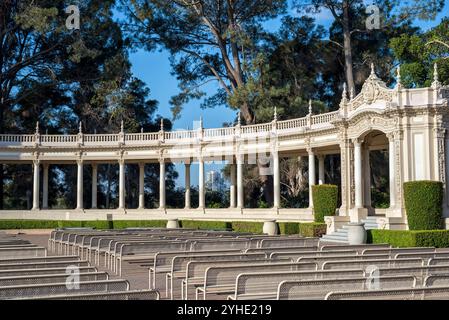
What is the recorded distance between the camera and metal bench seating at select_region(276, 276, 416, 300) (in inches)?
323

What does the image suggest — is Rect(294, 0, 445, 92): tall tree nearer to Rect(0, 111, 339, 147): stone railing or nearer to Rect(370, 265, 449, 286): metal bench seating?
Rect(0, 111, 339, 147): stone railing

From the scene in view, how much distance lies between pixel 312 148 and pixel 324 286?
37.7m

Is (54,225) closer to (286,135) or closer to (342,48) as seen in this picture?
→ (286,135)

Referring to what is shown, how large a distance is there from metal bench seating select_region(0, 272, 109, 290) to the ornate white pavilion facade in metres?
26.3

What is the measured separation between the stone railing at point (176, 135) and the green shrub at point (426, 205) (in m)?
14.3

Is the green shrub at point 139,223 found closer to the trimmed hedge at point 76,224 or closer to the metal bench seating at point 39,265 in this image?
the trimmed hedge at point 76,224

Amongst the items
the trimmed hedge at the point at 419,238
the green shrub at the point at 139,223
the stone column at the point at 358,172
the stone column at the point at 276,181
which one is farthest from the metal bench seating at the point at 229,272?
the green shrub at the point at 139,223

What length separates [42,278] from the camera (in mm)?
9391

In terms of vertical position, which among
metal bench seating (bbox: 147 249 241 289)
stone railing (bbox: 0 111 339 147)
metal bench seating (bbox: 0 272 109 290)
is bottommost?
metal bench seating (bbox: 147 249 241 289)

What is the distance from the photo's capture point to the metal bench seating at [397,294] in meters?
7.48

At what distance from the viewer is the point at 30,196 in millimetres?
72688

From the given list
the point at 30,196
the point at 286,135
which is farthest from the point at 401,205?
the point at 30,196

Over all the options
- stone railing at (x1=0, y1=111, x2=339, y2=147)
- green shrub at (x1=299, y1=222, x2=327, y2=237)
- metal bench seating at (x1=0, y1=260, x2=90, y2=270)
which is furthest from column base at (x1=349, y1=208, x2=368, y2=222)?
metal bench seating at (x1=0, y1=260, x2=90, y2=270)

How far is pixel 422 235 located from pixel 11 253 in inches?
813
